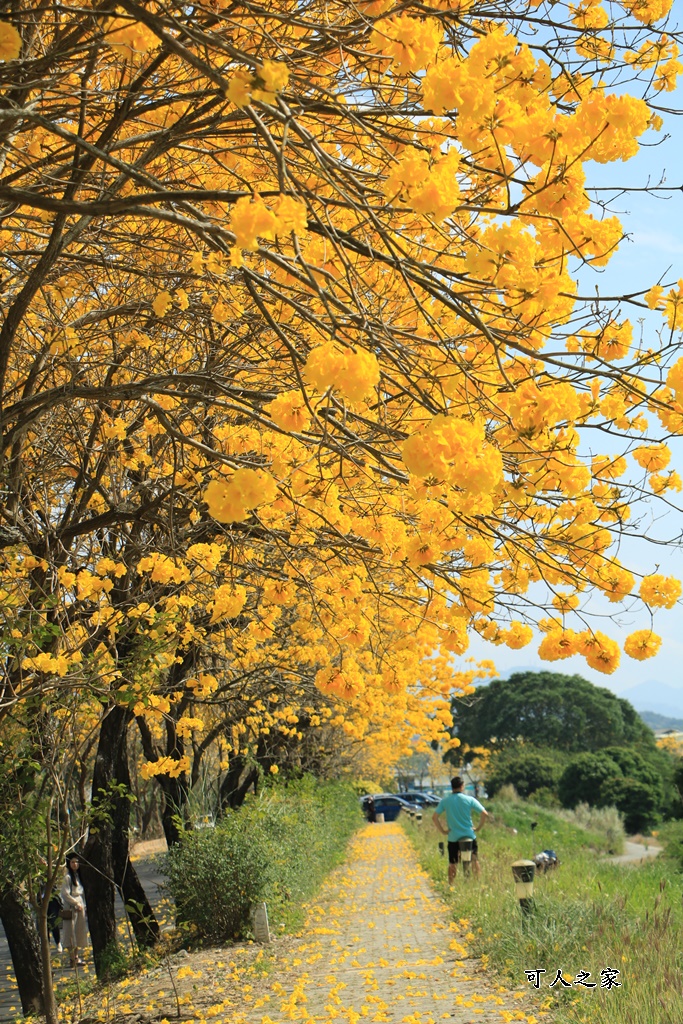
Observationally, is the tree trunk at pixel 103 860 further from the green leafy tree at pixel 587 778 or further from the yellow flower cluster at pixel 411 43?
the green leafy tree at pixel 587 778

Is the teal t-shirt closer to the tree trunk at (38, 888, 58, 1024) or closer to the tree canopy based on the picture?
the tree canopy

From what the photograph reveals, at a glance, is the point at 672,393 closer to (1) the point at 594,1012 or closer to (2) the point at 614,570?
(2) the point at 614,570

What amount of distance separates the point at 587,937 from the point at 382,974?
1684 millimetres

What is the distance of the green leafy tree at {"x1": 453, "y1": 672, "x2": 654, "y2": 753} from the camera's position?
196ft

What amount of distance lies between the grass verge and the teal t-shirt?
455 millimetres

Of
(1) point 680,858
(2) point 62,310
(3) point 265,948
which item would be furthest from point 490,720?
(2) point 62,310

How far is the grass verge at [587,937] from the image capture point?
17.0ft

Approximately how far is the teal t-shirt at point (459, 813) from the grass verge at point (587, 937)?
0.45m

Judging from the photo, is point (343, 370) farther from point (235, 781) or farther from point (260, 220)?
point (235, 781)

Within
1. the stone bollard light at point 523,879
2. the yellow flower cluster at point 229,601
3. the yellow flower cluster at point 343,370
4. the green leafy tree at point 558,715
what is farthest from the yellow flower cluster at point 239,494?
the green leafy tree at point 558,715

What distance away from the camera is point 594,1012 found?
206 inches

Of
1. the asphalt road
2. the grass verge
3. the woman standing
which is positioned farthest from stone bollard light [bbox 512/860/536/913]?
the woman standing

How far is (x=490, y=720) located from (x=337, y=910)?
184ft

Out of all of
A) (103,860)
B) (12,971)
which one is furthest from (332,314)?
(12,971)
